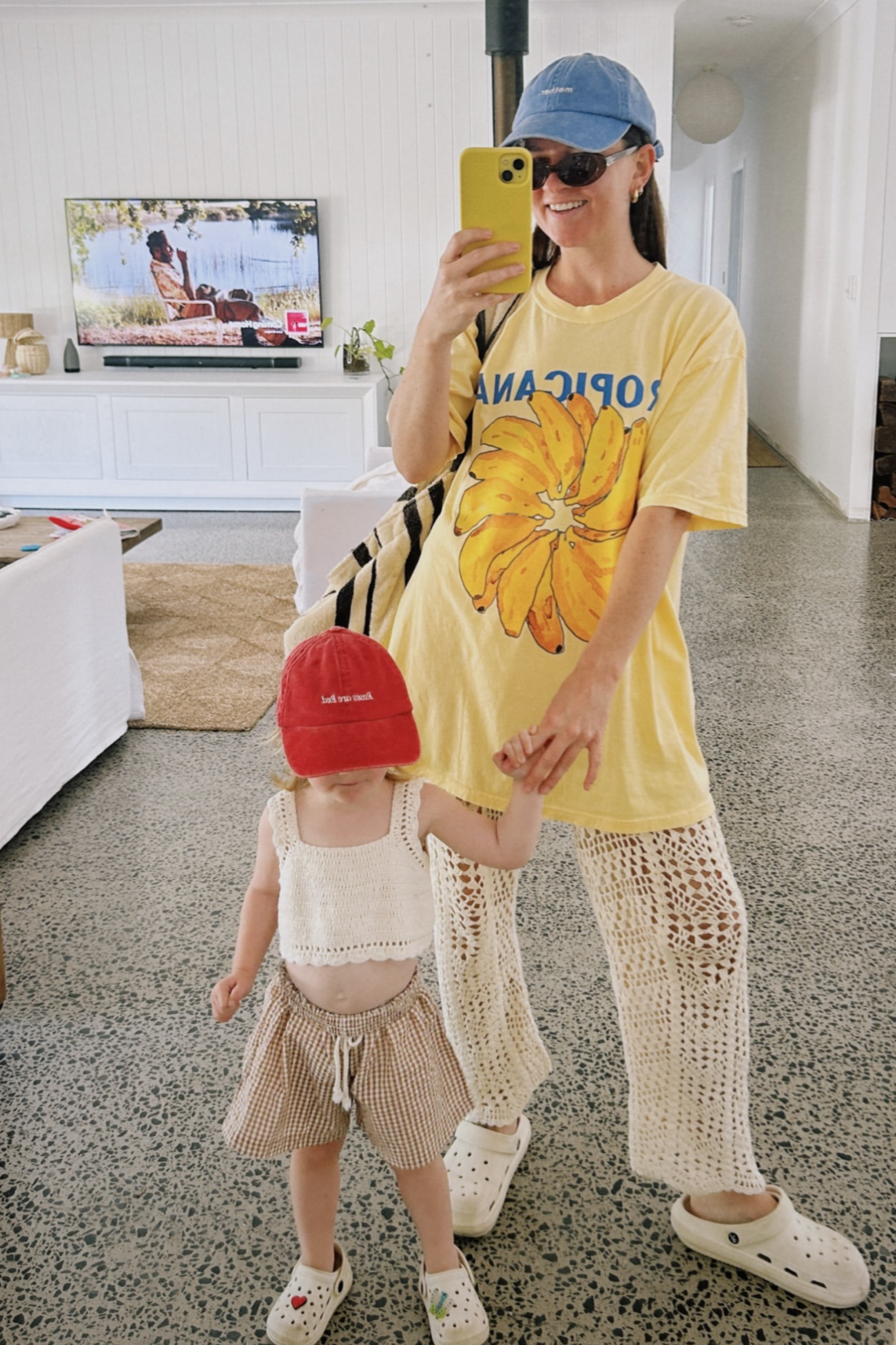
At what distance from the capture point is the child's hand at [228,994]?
1.33 metres

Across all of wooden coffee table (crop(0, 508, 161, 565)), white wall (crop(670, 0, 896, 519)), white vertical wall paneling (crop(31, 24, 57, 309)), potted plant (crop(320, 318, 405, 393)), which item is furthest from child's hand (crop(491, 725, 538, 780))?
white vertical wall paneling (crop(31, 24, 57, 309))

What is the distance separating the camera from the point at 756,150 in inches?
371

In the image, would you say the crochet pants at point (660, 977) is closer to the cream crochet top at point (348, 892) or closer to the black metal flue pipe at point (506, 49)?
the cream crochet top at point (348, 892)

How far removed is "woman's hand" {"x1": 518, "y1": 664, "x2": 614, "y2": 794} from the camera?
1194 millimetres

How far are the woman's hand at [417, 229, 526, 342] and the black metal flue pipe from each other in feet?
14.6

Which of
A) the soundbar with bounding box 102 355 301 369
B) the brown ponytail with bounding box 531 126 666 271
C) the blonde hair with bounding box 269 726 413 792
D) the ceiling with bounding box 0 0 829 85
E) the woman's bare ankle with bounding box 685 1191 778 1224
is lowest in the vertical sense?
the woman's bare ankle with bounding box 685 1191 778 1224

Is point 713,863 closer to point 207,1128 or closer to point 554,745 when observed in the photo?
point 554,745

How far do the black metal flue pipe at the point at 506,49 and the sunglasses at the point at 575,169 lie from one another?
4.40 meters

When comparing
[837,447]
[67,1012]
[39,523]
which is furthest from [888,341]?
[67,1012]

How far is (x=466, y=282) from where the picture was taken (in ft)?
3.87

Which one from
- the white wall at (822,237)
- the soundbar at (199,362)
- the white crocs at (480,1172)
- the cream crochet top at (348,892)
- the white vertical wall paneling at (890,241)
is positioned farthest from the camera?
the soundbar at (199,362)

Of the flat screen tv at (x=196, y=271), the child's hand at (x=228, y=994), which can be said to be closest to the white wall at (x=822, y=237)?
the flat screen tv at (x=196, y=271)

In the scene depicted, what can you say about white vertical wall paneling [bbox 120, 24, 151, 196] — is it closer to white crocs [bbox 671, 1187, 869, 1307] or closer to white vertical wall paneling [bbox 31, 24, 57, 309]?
white vertical wall paneling [bbox 31, 24, 57, 309]

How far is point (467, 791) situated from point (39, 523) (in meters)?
3.49
